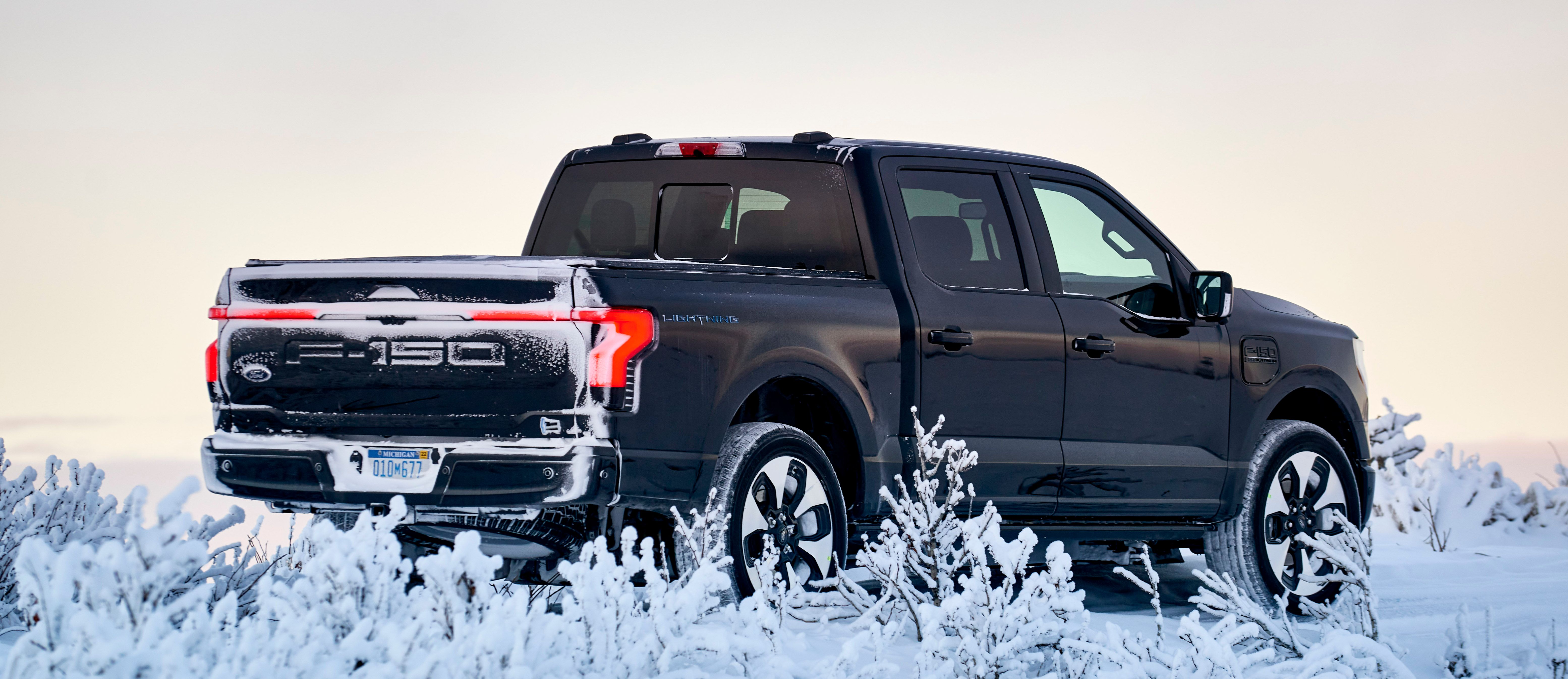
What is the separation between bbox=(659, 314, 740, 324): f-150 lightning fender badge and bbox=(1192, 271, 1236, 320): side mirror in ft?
9.09

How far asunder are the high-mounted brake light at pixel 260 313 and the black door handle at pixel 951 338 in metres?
2.38

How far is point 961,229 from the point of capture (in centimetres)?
691

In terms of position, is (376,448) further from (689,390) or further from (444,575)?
(444,575)

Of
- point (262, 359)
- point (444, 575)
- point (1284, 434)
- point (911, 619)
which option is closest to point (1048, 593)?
point (911, 619)

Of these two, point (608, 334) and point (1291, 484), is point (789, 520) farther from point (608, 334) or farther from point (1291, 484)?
point (1291, 484)

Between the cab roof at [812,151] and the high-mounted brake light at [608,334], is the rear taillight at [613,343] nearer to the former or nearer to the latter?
the high-mounted brake light at [608,334]

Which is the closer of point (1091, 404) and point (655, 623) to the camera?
point (655, 623)

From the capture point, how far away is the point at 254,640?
373 centimetres

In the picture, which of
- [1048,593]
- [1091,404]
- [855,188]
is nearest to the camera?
[1048,593]

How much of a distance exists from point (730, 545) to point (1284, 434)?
3456 mm

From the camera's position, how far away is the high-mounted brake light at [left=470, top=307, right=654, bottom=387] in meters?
5.25

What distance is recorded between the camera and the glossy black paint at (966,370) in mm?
5562

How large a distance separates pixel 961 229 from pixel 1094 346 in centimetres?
78

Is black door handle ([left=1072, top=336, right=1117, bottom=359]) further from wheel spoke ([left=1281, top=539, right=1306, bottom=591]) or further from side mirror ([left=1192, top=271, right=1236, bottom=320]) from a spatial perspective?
wheel spoke ([left=1281, top=539, right=1306, bottom=591])
